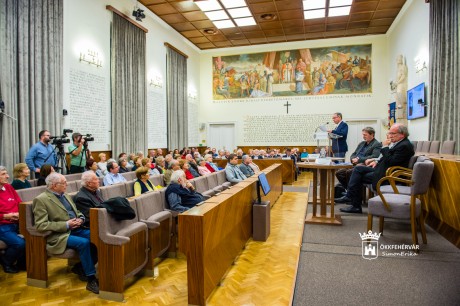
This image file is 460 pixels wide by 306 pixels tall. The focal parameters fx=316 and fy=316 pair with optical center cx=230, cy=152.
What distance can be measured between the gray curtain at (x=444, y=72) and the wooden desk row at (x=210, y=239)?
5.25m

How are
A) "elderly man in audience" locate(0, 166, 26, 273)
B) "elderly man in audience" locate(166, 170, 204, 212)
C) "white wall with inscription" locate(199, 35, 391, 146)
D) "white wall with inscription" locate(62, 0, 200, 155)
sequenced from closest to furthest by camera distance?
"elderly man in audience" locate(0, 166, 26, 273) < "elderly man in audience" locate(166, 170, 204, 212) < "white wall with inscription" locate(62, 0, 200, 155) < "white wall with inscription" locate(199, 35, 391, 146)

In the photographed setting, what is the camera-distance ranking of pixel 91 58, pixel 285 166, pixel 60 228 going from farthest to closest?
1. pixel 285 166
2. pixel 91 58
3. pixel 60 228

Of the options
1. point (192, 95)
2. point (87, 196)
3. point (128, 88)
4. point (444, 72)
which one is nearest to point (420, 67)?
point (444, 72)

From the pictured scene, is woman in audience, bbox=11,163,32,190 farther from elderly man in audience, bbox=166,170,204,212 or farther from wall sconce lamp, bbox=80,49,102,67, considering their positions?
wall sconce lamp, bbox=80,49,102,67

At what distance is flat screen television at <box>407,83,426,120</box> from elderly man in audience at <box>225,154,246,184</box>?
15.8 feet

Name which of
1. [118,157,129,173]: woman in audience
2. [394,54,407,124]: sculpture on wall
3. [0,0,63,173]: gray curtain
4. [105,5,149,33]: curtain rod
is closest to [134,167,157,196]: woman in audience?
[118,157,129,173]: woman in audience

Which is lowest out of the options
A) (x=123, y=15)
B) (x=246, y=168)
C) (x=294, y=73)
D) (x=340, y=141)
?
(x=246, y=168)

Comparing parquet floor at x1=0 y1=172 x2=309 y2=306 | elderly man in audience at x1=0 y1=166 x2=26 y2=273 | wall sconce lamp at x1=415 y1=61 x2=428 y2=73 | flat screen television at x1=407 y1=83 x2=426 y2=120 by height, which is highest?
wall sconce lamp at x1=415 y1=61 x2=428 y2=73

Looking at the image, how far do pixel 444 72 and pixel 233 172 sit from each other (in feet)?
16.3

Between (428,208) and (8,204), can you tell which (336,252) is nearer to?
(428,208)

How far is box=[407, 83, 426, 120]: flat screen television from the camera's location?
7750mm

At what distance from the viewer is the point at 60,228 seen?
9.37 ft

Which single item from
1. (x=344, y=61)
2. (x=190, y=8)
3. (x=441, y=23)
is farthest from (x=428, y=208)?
(x=344, y=61)

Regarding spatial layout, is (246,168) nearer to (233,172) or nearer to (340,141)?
(233,172)
